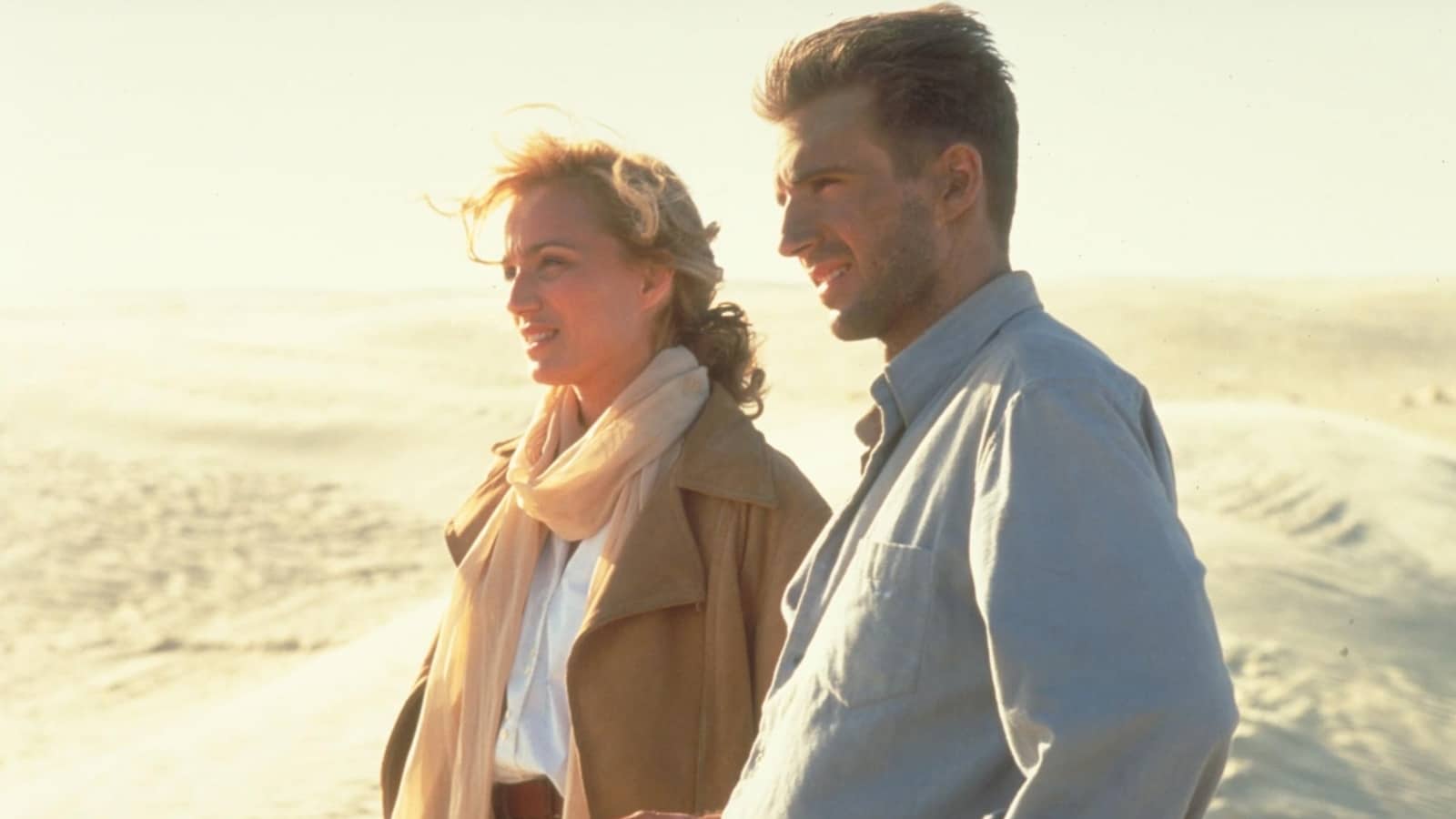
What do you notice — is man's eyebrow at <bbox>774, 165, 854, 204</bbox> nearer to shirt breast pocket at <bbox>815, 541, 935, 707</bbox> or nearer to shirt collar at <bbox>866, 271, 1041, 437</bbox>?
shirt collar at <bbox>866, 271, 1041, 437</bbox>

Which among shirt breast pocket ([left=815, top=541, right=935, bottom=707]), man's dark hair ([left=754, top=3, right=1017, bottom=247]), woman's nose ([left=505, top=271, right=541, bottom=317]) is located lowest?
shirt breast pocket ([left=815, top=541, right=935, bottom=707])

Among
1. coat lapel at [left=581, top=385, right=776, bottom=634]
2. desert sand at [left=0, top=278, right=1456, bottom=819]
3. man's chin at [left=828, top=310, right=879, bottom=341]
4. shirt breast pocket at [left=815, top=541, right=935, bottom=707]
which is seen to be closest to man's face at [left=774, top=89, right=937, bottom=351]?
man's chin at [left=828, top=310, right=879, bottom=341]

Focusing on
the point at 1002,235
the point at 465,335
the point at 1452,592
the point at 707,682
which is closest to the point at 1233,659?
the point at 1452,592

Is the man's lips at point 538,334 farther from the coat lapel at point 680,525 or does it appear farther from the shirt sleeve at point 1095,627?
the shirt sleeve at point 1095,627

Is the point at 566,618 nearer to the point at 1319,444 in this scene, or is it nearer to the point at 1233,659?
the point at 1233,659

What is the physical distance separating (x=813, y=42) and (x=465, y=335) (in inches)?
1235

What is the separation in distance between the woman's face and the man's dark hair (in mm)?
1592

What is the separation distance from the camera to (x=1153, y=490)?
2.20 metres

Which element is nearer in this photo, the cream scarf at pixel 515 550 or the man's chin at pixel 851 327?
the man's chin at pixel 851 327

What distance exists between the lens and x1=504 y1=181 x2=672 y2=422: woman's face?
4.29m

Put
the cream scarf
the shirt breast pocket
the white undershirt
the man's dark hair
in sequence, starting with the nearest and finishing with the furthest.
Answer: the shirt breast pocket, the man's dark hair, the white undershirt, the cream scarf

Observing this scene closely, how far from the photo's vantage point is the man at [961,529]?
213 cm

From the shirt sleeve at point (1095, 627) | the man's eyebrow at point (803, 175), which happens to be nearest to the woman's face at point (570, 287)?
the man's eyebrow at point (803, 175)

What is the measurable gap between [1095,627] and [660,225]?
93.8 inches
